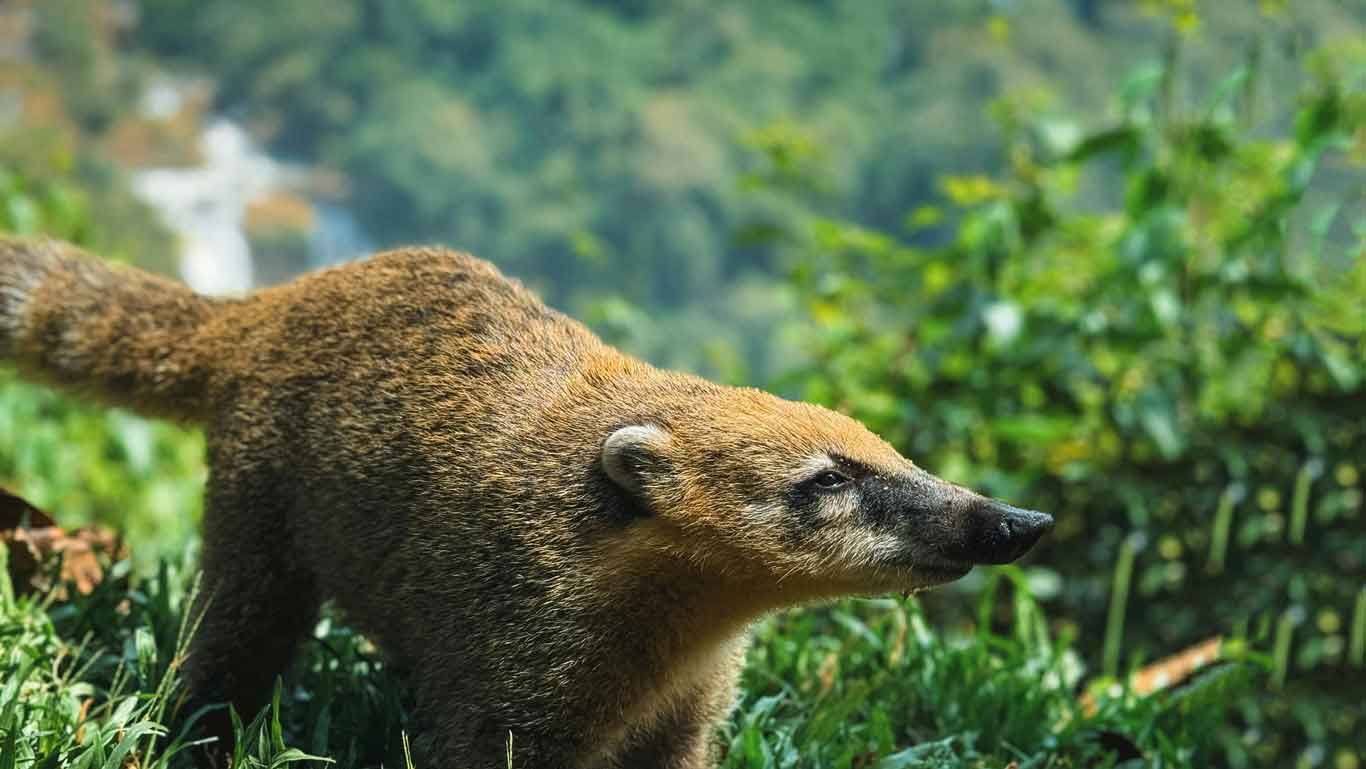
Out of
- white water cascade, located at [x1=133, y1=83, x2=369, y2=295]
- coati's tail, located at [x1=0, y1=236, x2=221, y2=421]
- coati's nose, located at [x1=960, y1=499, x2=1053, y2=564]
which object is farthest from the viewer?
white water cascade, located at [x1=133, y1=83, x2=369, y2=295]

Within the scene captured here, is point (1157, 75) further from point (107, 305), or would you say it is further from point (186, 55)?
point (186, 55)

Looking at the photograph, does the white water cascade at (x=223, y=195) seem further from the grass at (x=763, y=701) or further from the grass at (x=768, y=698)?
the grass at (x=763, y=701)

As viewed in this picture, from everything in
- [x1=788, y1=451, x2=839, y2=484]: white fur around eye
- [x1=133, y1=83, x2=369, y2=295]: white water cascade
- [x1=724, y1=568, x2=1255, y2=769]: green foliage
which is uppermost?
[x1=133, y1=83, x2=369, y2=295]: white water cascade

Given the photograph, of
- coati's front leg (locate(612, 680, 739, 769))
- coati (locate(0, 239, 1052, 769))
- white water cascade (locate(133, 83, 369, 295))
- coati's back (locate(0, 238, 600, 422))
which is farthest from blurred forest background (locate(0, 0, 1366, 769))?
white water cascade (locate(133, 83, 369, 295))

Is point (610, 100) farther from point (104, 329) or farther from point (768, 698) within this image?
point (768, 698)

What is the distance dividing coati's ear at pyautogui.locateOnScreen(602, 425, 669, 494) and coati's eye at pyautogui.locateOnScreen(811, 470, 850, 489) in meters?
0.37

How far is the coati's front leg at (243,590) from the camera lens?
3404 mm

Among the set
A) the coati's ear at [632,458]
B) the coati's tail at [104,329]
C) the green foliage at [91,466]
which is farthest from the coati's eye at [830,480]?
the green foliage at [91,466]

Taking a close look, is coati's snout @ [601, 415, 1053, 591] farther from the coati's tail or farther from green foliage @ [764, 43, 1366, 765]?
green foliage @ [764, 43, 1366, 765]

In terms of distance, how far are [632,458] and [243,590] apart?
1.24 meters

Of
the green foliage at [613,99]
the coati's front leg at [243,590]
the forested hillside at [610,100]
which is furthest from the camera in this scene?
the green foliage at [613,99]

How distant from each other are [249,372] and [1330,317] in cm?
479

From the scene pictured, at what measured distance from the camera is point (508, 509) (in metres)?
3.07

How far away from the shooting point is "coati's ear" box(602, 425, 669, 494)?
2.95m
